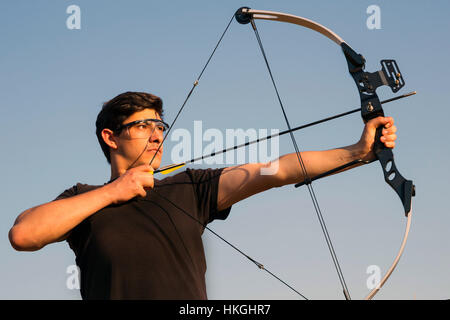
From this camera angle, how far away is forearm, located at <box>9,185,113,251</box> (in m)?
2.35

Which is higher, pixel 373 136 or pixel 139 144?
pixel 139 144

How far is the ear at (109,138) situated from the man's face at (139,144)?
3cm

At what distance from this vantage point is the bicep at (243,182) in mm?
2438

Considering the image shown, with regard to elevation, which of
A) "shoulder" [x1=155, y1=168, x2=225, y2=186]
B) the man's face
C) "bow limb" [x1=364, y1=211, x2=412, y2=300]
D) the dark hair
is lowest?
"bow limb" [x1=364, y1=211, x2=412, y2=300]

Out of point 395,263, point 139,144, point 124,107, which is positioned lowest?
point 395,263

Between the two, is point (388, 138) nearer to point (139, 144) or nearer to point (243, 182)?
point (243, 182)

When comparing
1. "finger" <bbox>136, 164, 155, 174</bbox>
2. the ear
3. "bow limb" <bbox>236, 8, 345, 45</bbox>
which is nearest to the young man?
"finger" <bbox>136, 164, 155, 174</bbox>

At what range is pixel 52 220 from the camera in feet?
7.73

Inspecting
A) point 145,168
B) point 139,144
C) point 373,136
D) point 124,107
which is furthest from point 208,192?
point 373,136

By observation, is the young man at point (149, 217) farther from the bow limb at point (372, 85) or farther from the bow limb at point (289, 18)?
the bow limb at point (289, 18)

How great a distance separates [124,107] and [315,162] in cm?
86

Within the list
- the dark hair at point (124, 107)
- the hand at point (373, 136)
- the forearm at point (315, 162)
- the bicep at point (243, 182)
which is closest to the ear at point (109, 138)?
the dark hair at point (124, 107)

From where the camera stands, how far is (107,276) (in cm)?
225

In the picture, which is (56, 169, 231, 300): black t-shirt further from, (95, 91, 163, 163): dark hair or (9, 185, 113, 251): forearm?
(95, 91, 163, 163): dark hair
